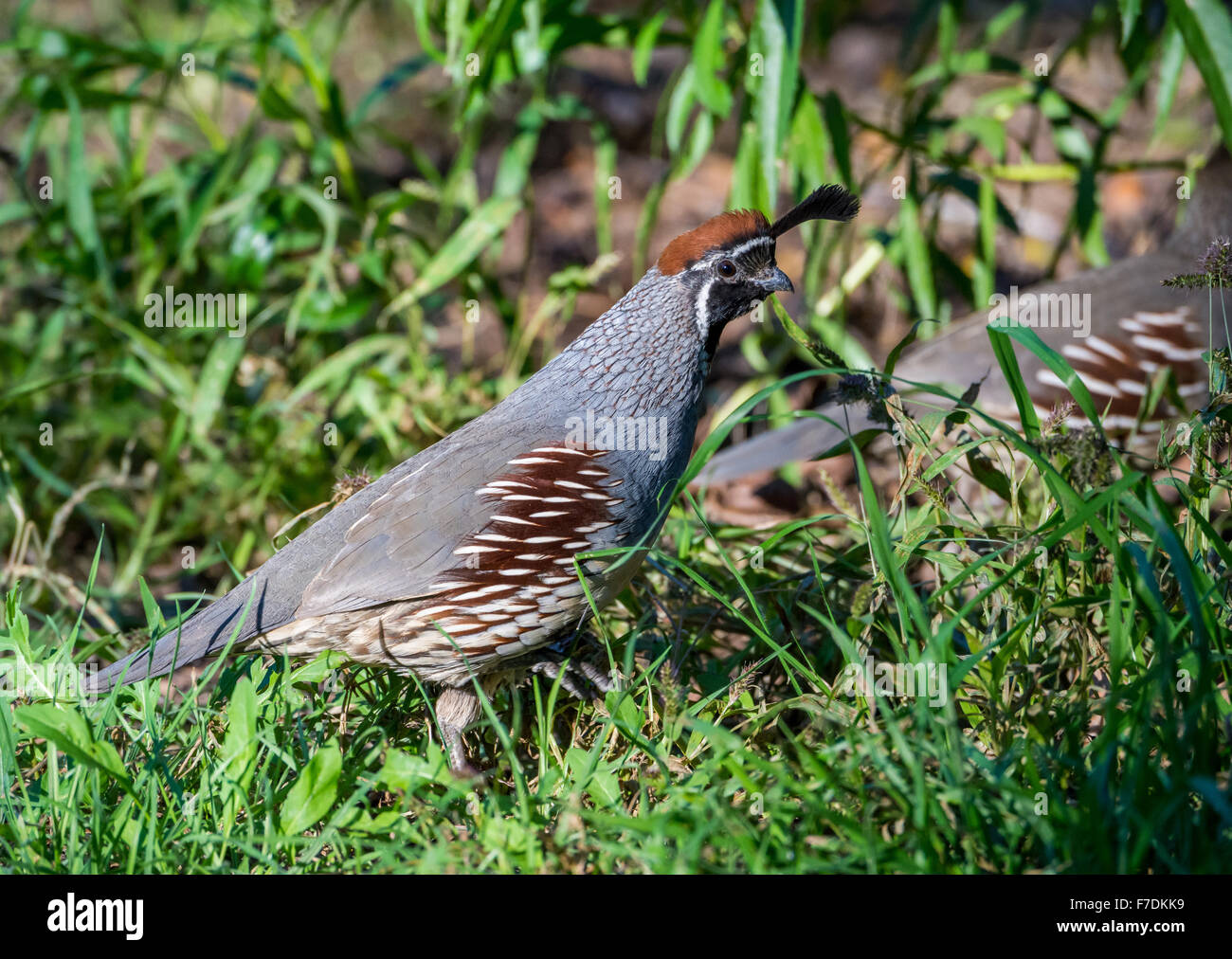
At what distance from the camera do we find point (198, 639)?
2.99 metres

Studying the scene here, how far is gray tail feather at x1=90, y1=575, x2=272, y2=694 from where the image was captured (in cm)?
293

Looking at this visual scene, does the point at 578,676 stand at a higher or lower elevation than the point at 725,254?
lower

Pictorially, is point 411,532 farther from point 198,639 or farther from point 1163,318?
point 1163,318

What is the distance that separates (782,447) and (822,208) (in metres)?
1.47

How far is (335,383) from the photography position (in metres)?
4.74

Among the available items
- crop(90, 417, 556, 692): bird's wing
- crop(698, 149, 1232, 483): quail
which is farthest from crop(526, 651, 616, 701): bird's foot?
crop(698, 149, 1232, 483): quail

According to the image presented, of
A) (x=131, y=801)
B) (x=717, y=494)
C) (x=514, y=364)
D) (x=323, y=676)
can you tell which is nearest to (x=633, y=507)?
(x=323, y=676)

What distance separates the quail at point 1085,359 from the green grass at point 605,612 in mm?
302

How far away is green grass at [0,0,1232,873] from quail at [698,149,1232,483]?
30cm

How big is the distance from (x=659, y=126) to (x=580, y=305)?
1.45 meters

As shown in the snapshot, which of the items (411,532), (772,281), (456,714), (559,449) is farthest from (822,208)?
(456,714)

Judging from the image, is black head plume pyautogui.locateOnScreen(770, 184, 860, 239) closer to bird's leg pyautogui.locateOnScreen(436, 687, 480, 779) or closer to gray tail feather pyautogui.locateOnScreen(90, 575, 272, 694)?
bird's leg pyautogui.locateOnScreen(436, 687, 480, 779)

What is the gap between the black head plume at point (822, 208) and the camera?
3306 mm

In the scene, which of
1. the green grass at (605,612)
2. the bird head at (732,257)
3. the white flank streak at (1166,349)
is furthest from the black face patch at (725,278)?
the white flank streak at (1166,349)
